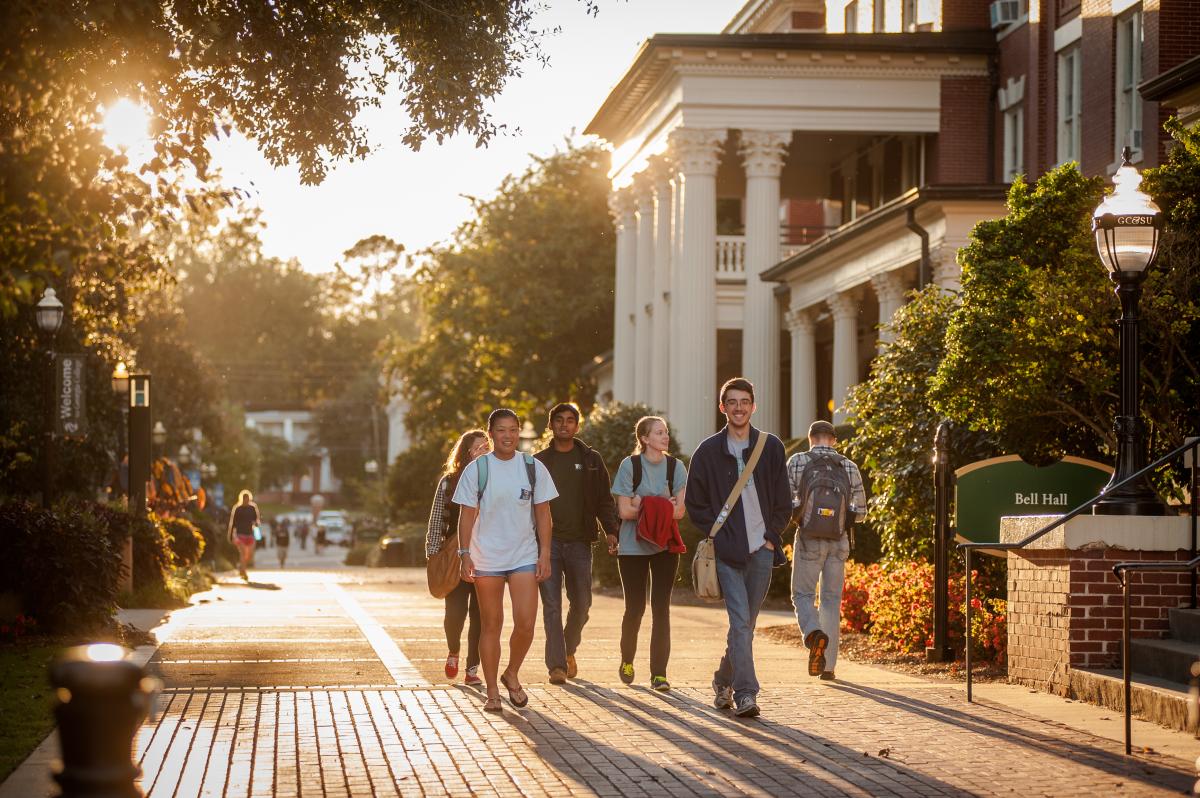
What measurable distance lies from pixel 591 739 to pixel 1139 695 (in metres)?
3.24

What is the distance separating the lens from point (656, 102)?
39844mm

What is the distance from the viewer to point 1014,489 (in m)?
13.8

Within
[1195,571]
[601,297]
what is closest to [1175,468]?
[1195,571]

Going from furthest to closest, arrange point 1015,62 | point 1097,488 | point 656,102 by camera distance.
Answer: point 656,102
point 1015,62
point 1097,488

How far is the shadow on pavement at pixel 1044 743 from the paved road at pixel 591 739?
2 cm

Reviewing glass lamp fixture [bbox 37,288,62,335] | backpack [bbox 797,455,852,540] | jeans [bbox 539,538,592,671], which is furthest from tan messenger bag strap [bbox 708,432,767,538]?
glass lamp fixture [bbox 37,288,62,335]

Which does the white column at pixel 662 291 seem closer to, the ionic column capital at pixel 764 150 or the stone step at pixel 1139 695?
the ionic column capital at pixel 764 150

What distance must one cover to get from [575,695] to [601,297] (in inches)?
1613

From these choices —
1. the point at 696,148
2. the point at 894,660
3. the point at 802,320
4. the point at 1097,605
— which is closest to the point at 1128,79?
the point at 802,320

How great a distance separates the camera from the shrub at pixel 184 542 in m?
29.2

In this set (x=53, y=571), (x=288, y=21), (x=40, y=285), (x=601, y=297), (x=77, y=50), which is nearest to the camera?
(x=40, y=285)

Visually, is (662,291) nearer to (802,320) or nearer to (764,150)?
(764,150)

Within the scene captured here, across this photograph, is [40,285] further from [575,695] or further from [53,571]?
[53,571]

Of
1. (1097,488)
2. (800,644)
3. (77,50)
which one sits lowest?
(800,644)
